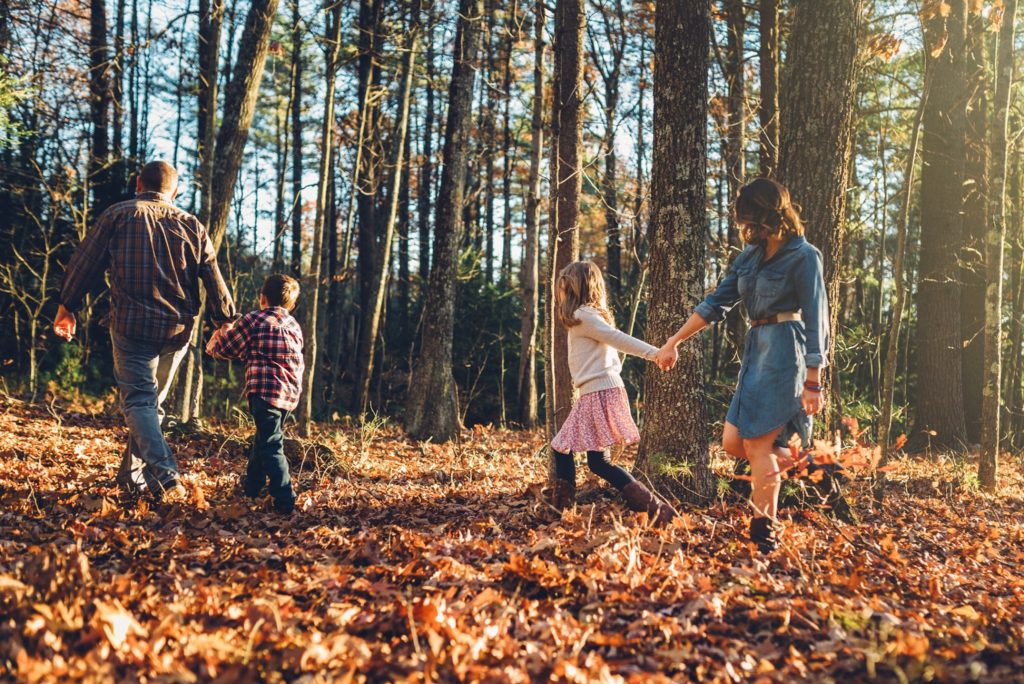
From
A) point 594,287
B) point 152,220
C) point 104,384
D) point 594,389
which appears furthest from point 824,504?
point 104,384

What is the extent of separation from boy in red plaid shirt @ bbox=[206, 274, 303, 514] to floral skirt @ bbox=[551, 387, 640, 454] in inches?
73.7

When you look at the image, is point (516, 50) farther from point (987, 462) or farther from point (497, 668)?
point (497, 668)

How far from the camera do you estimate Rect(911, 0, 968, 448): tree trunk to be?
12.0m

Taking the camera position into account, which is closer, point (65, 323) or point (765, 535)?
point (765, 535)

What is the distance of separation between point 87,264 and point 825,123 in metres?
5.56

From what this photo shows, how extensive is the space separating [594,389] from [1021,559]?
3.43 m

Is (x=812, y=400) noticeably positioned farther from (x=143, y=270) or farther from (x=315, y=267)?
(x=315, y=267)

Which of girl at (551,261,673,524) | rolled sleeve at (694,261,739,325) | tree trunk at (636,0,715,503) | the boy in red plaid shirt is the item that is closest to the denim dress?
rolled sleeve at (694,261,739,325)

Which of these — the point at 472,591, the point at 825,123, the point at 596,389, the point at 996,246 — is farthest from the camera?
the point at 996,246

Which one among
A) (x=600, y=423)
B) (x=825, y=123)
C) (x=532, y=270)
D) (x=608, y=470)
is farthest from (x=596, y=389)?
(x=532, y=270)

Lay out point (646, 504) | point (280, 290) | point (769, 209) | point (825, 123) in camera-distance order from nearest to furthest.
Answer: point (769, 209)
point (646, 504)
point (280, 290)
point (825, 123)

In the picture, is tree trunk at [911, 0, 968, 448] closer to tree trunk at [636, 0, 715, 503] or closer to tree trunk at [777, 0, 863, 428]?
tree trunk at [777, 0, 863, 428]

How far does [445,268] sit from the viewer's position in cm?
1054

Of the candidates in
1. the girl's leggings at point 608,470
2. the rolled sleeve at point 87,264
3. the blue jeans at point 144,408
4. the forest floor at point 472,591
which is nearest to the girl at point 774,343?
the forest floor at point 472,591
